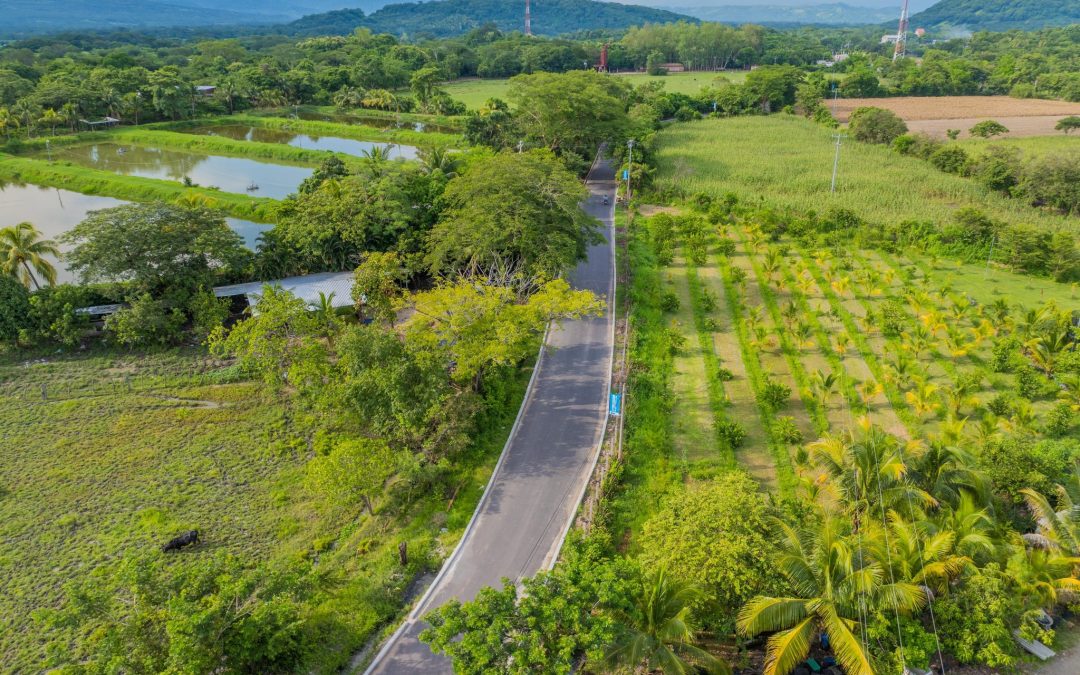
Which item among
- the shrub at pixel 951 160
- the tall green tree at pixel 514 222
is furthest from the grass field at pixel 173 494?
the shrub at pixel 951 160

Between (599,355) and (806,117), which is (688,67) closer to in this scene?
(806,117)

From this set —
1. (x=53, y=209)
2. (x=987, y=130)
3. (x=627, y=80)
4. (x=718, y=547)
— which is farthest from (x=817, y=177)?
(x=627, y=80)

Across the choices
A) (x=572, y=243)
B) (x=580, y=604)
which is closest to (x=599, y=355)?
(x=572, y=243)

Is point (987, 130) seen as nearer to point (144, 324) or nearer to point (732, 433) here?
point (732, 433)

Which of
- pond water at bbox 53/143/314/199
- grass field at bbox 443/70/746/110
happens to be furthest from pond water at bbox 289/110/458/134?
pond water at bbox 53/143/314/199

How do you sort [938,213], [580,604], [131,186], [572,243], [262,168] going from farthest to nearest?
[262,168], [131,186], [938,213], [572,243], [580,604]

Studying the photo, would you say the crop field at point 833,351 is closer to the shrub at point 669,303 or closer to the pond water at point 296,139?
the shrub at point 669,303
